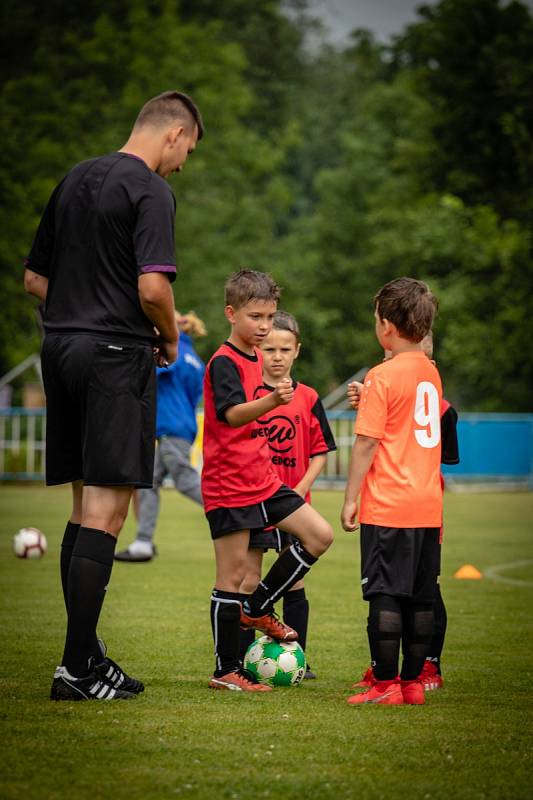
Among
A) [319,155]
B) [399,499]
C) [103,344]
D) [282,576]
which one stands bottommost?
[282,576]

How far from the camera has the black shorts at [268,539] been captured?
19.6 feet

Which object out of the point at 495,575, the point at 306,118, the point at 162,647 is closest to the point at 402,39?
the point at 306,118

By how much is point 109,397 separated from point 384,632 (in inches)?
59.2

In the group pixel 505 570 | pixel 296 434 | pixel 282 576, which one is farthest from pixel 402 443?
pixel 505 570

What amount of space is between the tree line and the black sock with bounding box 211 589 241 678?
1071 inches

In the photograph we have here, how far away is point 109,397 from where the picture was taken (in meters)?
4.98

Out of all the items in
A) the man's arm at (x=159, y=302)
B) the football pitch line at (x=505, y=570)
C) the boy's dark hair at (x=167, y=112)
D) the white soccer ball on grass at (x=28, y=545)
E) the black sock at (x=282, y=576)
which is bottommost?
the football pitch line at (x=505, y=570)

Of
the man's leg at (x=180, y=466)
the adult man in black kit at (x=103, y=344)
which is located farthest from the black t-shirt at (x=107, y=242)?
the man's leg at (x=180, y=466)

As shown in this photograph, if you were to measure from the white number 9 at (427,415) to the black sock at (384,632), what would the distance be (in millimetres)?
704

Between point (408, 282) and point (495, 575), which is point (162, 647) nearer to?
point (408, 282)

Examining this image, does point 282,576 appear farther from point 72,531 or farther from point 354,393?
point 72,531

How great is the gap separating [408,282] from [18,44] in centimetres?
3878

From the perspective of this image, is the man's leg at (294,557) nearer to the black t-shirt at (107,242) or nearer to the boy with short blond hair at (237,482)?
the boy with short blond hair at (237,482)

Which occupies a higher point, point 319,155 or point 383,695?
point 319,155
